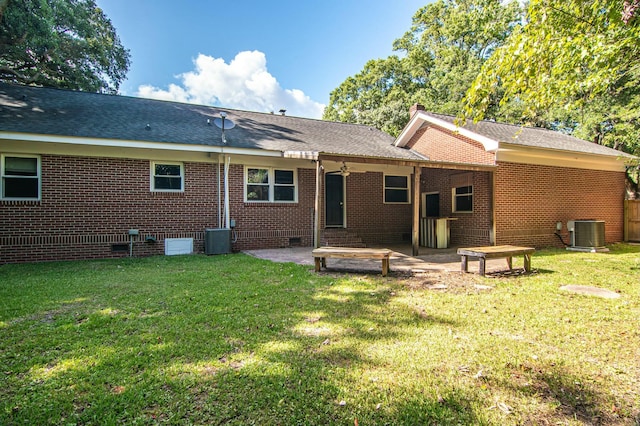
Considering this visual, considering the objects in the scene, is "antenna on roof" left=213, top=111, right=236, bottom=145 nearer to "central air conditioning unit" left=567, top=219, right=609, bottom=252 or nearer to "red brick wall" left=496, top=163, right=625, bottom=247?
"red brick wall" left=496, top=163, right=625, bottom=247

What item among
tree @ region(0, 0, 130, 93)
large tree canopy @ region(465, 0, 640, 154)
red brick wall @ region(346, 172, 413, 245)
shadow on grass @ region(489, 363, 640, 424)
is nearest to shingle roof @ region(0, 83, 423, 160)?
red brick wall @ region(346, 172, 413, 245)

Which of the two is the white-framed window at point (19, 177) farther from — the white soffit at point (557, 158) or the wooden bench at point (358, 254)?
the white soffit at point (557, 158)

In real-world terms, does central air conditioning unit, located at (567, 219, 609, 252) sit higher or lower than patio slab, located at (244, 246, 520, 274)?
higher

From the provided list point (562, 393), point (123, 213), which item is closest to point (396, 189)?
point (123, 213)

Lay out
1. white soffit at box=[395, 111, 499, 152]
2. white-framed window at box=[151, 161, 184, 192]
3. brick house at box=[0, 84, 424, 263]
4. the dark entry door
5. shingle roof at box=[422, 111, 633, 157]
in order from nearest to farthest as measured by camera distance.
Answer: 1. brick house at box=[0, 84, 424, 263]
2. white-framed window at box=[151, 161, 184, 192]
3. white soffit at box=[395, 111, 499, 152]
4. shingle roof at box=[422, 111, 633, 157]
5. the dark entry door

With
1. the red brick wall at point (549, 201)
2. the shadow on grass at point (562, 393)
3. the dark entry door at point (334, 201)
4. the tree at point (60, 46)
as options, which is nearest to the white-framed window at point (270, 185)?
the dark entry door at point (334, 201)

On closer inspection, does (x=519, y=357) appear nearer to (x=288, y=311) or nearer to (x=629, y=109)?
(x=288, y=311)

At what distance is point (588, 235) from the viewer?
1116cm

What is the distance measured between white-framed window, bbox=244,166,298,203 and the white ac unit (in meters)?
9.55

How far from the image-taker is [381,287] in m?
5.80

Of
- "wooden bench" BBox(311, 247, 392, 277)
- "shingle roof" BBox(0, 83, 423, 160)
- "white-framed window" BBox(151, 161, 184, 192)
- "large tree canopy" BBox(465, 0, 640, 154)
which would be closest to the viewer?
"large tree canopy" BBox(465, 0, 640, 154)

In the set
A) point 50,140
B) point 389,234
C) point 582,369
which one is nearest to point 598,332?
point 582,369

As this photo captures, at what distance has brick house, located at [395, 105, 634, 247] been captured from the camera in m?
10.9

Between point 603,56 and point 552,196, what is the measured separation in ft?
27.2
